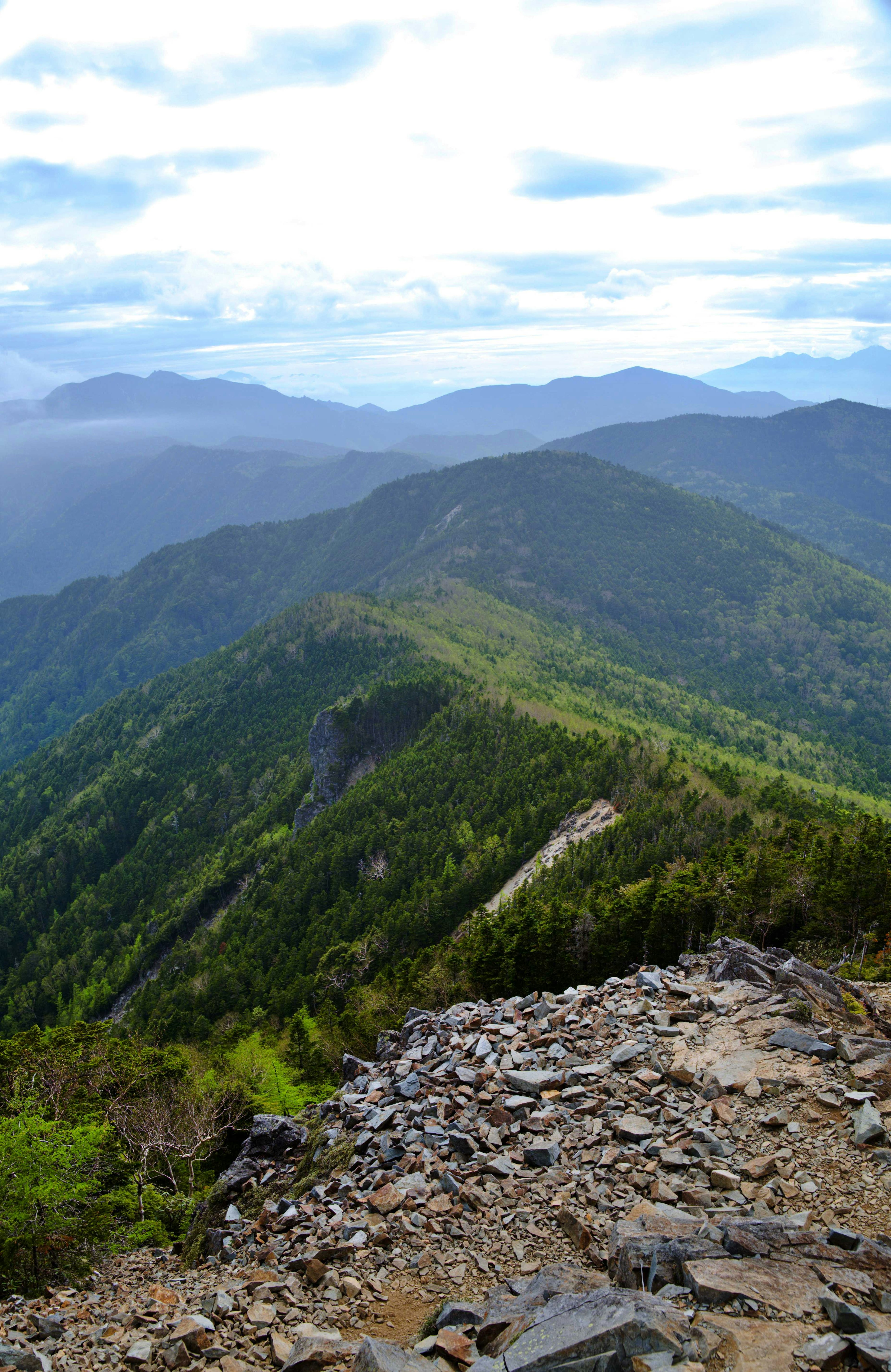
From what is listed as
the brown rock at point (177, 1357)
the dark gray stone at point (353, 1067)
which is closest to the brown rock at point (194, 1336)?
the brown rock at point (177, 1357)

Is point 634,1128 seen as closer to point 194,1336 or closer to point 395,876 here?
point 194,1336

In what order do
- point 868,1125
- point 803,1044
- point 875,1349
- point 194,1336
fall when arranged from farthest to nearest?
point 803,1044
point 868,1125
point 194,1336
point 875,1349

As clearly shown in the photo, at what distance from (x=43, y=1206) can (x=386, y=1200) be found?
17415mm

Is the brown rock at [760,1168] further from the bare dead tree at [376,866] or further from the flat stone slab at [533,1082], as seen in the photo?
the bare dead tree at [376,866]

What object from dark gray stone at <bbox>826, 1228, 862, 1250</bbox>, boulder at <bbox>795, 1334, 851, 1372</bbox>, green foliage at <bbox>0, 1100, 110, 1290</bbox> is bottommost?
green foliage at <bbox>0, 1100, 110, 1290</bbox>

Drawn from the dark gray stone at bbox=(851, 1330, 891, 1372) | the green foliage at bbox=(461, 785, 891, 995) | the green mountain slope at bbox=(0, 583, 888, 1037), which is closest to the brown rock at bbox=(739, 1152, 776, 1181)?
the dark gray stone at bbox=(851, 1330, 891, 1372)

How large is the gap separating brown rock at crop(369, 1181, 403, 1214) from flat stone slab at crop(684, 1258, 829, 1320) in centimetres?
928

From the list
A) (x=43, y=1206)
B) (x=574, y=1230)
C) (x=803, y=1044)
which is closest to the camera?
(x=574, y=1230)

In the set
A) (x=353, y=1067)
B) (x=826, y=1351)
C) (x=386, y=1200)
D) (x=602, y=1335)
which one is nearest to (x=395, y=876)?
(x=353, y=1067)

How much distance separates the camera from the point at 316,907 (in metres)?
133

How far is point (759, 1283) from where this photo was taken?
1522 cm

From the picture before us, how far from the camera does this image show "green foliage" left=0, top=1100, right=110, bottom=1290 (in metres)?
28.1

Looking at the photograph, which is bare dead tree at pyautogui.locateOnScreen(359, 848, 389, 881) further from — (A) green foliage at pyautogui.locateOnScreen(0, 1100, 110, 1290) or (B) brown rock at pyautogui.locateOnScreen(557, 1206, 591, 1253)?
(B) brown rock at pyautogui.locateOnScreen(557, 1206, 591, 1253)

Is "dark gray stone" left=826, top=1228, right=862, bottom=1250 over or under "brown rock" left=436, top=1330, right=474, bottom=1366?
over
